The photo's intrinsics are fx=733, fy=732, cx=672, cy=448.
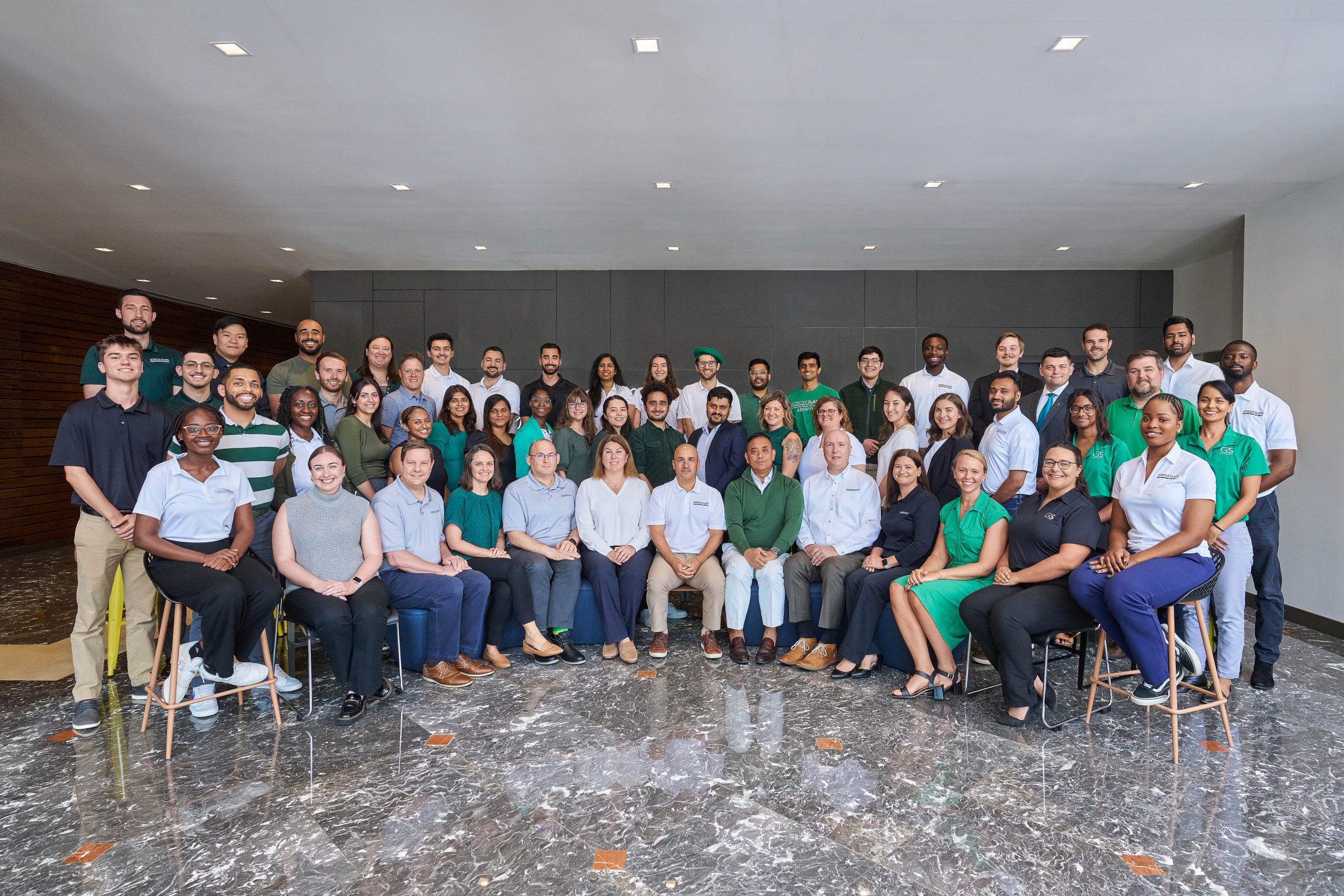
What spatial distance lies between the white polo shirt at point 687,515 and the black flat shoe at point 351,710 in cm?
185

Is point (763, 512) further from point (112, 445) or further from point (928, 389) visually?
point (112, 445)

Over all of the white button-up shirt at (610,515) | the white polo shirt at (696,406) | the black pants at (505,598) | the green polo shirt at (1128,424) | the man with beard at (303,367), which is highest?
the man with beard at (303,367)

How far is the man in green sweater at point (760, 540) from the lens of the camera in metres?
4.23

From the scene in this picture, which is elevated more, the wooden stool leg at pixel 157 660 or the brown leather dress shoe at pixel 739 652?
the wooden stool leg at pixel 157 660

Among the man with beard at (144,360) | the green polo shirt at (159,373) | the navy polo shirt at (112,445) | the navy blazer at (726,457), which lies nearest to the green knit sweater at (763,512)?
the navy blazer at (726,457)

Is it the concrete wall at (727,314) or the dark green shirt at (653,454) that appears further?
the concrete wall at (727,314)

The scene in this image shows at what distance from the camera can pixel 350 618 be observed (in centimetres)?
339

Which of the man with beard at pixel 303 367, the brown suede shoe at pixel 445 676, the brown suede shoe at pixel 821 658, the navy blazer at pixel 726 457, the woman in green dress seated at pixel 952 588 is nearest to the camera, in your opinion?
the woman in green dress seated at pixel 952 588

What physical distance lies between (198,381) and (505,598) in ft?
6.28

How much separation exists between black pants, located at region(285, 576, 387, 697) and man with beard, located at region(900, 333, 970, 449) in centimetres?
391

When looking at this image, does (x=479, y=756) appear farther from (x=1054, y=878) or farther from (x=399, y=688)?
(x=1054, y=878)

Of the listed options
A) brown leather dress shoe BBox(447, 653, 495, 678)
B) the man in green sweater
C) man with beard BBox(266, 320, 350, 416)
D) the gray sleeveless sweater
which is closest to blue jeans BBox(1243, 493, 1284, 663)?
the man in green sweater

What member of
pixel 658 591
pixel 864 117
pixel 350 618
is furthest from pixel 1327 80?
pixel 350 618

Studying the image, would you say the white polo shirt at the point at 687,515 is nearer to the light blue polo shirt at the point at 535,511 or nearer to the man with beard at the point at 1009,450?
the light blue polo shirt at the point at 535,511
